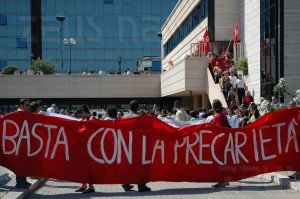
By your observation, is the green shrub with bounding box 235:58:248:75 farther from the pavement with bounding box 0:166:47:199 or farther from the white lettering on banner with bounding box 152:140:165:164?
the white lettering on banner with bounding box 152:140:165:164

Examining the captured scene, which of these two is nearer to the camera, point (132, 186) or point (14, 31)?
point (132, 186)

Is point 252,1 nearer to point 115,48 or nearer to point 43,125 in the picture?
point 43,125

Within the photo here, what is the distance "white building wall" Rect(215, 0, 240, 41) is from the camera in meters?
41.2

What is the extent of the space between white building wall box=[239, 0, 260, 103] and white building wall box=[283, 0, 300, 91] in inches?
93.6

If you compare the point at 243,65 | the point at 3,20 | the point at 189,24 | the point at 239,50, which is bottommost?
the point at 243,65

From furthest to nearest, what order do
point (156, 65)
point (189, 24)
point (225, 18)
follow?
point (156, 65)
point (189, 24)
point (225, 18)

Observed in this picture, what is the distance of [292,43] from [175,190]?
17609mm

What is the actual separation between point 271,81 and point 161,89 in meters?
28.7

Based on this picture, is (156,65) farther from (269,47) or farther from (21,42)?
(269,47)

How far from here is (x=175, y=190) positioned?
1307 cm

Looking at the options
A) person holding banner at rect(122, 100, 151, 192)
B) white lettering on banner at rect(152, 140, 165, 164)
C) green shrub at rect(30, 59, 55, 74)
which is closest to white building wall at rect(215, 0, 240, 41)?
person holding banner at rect(122, 100, 151, 192)

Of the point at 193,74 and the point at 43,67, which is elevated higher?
the point at 43,67

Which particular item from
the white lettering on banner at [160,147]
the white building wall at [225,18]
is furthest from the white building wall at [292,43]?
the white lettering on banner at [160,147]

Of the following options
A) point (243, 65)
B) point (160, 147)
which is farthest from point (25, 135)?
point (243, 65)
